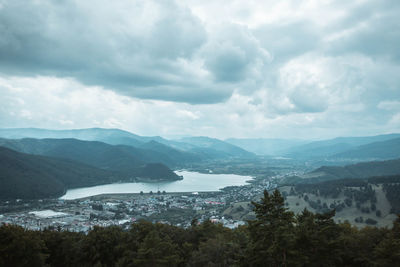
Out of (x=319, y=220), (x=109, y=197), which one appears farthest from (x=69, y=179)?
(x=319, y=220)

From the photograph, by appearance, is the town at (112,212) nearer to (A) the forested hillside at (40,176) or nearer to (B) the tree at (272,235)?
(A) the forested hillside at (40,176)

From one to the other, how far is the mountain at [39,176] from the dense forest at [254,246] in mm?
108964

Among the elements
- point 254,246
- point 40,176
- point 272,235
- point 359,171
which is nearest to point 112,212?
point 40,176

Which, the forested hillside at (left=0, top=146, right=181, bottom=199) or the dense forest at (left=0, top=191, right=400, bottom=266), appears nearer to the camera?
the dense forest at (left=0, top=191, right=400, bottom=266)

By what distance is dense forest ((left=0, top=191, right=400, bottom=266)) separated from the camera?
1513 cm

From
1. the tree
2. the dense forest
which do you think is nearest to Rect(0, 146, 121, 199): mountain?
the dense forest

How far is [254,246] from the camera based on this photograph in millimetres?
15180

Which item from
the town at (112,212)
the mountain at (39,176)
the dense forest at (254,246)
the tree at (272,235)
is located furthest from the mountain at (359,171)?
the tree at (272,235)

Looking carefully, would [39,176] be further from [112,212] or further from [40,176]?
[112,212]

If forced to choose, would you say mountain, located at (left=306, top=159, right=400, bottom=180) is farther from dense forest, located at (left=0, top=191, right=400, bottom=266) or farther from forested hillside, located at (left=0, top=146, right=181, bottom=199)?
dense forest, located at (left=0, top=191, right=400, bottom=266)

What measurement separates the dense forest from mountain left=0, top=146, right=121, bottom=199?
10896cm

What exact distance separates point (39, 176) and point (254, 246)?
151462mm

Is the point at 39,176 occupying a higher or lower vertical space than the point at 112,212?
higher

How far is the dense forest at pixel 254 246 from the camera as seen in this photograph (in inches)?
596
